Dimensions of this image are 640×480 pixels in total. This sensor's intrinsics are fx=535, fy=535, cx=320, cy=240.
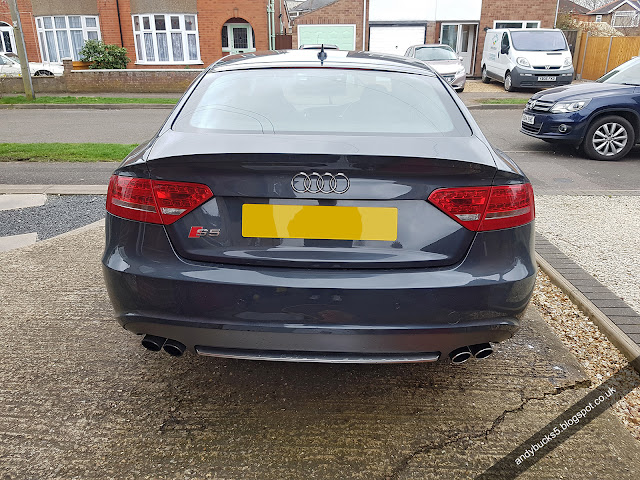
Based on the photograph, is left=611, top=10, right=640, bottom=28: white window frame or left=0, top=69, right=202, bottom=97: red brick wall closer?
left=0, top=69, right=202, bottom=97: red brick wall

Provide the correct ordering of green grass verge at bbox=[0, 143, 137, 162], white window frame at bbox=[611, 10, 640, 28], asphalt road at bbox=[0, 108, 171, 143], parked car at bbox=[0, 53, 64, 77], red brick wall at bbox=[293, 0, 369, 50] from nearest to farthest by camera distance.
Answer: green grass verge at bbox=[0, 143, 137, 162]
asphalt road at bbox=[0, 108, 171, 143]
parked car at bbox=[0, 53, 64, 77]
red brick wall at bbox=[293, 0, 369, 50]
white window frame at bbox=[611, 10, 640, 28]

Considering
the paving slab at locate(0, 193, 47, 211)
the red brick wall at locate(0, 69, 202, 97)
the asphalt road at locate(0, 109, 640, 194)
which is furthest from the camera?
the red brick wall at locate(0, 69, 202, 97)

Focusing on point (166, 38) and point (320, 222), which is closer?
point (320, 222)

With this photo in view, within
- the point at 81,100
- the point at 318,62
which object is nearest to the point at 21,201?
→ the point at 318,62

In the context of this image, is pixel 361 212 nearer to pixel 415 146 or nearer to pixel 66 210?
pixel 415 146

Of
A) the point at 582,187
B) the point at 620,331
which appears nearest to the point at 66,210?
the point at 620,331

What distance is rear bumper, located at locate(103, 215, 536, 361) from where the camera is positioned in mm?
2057

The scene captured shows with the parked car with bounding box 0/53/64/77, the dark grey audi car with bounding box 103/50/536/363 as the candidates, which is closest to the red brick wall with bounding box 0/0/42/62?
the parked car with bounding box 0/53/64/77

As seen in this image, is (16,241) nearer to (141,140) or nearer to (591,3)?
(141,140)

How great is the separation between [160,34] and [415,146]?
1049 inches

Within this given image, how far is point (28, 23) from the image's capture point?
87.6 feet

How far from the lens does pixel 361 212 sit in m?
2.04

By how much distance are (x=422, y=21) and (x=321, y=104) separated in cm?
2681

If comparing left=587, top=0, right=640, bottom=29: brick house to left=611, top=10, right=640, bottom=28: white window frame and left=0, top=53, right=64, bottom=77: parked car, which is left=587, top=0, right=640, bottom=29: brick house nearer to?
left=611, top=10, right=640, bottom=28: white window frame
